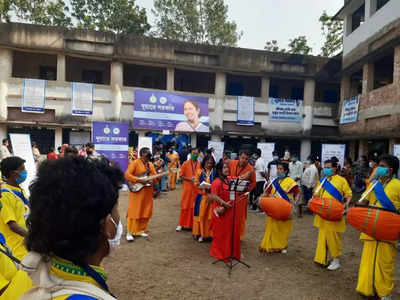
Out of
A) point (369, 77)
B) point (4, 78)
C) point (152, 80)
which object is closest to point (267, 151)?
point (369, 77)

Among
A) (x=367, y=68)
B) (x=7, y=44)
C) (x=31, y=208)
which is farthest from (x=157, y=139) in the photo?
(x=31, y=208)

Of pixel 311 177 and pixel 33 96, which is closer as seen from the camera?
pixel 311 177

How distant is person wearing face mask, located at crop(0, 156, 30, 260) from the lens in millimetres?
2434

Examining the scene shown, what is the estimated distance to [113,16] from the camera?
22.4 meters

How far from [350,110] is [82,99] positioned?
1416 cm

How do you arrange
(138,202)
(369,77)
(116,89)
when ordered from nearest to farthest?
(138,202) → (369,77) → (116,89)

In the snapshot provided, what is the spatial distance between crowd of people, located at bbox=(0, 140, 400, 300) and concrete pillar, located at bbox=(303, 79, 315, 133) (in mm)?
8321

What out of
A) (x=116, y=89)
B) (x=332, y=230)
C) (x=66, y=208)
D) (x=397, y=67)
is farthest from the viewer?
(x=116, y=89)

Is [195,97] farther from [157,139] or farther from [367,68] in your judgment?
[367,68]

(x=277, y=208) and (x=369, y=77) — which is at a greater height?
(x=369, y=77)

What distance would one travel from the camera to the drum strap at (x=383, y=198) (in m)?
3.31

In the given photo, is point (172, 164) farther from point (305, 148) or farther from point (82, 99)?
point (305, 148)

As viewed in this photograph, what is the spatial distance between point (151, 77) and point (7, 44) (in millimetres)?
7494

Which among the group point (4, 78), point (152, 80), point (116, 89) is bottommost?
point (116, 89)
